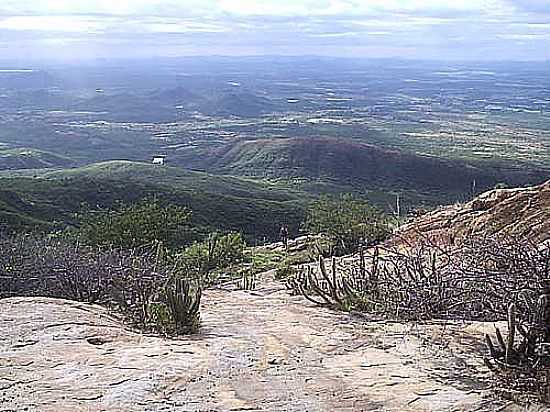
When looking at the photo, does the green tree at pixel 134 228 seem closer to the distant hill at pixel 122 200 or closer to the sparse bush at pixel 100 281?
the sparse bush at pixel 100 281

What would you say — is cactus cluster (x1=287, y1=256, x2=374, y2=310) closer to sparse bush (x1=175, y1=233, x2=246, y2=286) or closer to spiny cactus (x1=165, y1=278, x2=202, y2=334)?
spiny cactus (x1=165, y1=278, x2=202, y2=334)

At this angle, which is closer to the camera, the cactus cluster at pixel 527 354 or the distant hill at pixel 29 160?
the cactus cluster at pixel 527 354

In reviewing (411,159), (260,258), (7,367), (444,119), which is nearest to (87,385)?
(7,367)

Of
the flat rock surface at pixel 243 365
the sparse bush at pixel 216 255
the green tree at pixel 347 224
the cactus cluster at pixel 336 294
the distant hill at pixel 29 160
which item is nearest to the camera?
the flat rock surface at pixel 243 365

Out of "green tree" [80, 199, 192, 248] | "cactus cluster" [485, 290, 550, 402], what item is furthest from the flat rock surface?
"green tree" [80, 199, 192, 248]

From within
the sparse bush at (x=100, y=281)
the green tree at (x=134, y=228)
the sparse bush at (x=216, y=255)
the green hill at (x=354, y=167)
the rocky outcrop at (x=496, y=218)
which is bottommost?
the green hill at (x=354, y=167)

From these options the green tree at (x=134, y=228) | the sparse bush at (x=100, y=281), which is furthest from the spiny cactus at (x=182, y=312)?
the green tree at (x=134, y=228)

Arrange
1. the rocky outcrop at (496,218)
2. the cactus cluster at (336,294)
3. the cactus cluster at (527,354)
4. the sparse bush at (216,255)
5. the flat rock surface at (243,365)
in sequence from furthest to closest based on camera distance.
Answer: the sparse bush at (216,255), the rocky outcrop at (496,218), the cactus cluster at (336,294), the flat rock surface at (243,365), the cactus cluster at (527,354)
